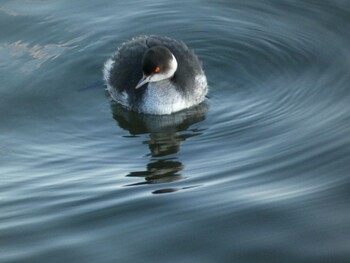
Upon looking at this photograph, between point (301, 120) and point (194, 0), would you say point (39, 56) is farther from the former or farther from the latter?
point (301, 120)

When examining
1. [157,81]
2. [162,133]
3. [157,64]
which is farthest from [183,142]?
[157,81]

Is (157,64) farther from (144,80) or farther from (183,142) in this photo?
(183,142)

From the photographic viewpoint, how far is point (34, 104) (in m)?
11.5

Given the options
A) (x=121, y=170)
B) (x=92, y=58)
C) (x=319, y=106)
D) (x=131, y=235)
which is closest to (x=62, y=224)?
(x=131, y=235)

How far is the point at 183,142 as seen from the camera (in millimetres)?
10258

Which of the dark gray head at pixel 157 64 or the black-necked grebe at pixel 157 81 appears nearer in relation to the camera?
the dark gray head at pixel 157 64

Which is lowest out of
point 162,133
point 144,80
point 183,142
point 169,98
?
point 183,142

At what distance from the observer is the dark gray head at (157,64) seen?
11.0 metres

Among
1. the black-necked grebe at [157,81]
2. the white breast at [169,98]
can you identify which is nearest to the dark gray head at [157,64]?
the black-necked grebe at [157,81]

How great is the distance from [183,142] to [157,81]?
1.40m

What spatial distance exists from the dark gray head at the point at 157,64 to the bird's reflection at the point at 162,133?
493mm

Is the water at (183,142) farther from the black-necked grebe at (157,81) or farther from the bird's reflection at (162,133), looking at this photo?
the black-necked grebe at (157,81)

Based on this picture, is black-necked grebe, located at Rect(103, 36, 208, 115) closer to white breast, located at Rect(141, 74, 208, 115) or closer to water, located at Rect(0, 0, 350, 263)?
white breast, located at Rect(141, 74, 208, 115)

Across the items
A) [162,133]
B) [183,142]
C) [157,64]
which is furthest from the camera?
[157,64]
